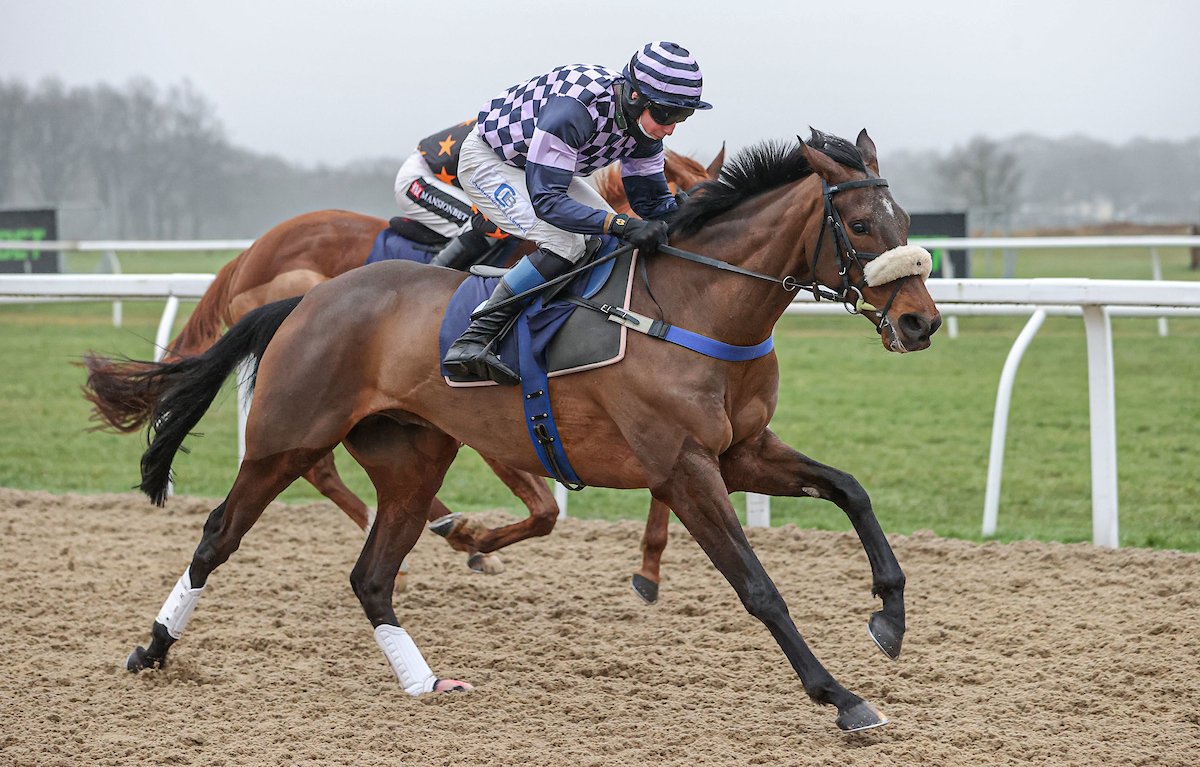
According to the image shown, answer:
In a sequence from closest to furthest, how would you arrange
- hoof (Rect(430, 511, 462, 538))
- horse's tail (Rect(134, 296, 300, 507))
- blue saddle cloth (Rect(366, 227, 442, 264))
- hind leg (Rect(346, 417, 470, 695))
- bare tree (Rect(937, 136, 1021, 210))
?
hind leg (Rect(346, 417, 470, 695)) → horse's tail (Rect(134, 296, 300, 507)) → hoof (Rect(430, 511, 462, 538)) → blue saddle cloth (Rect(366, 227, 442, 264)) → bare tree (Rect(937, 136, 1021, 210))

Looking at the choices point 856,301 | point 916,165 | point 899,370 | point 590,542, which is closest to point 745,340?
point 856,301

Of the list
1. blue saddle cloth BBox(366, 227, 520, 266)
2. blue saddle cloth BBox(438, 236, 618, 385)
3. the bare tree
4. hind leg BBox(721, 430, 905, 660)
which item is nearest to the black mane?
blue saddle cloth BBox(438, 236, 618, 385)

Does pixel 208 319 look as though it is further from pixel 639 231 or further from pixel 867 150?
pixel 867 150

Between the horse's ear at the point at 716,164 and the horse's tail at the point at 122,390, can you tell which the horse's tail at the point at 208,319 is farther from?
the horse's ear at the point at 716,164

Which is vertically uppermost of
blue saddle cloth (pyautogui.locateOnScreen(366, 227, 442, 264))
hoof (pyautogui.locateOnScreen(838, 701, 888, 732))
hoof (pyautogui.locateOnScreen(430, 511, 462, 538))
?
blue saddle cloth (pyautogui.locateOnScreen(366, 227, 442, 264))

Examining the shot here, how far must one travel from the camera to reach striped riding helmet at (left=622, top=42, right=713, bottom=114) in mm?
3279

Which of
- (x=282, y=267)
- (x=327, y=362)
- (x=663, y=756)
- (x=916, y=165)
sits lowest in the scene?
(x=663, y=756)

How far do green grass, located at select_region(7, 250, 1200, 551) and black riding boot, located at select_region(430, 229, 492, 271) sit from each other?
1.03 m

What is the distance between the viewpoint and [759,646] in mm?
3951

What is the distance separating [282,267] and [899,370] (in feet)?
22.3

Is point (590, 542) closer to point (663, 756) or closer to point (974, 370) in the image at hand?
point (663, 756)

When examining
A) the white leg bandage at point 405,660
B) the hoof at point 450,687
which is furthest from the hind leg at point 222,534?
the hoof at point 450,687

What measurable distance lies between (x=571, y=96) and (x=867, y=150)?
831mm

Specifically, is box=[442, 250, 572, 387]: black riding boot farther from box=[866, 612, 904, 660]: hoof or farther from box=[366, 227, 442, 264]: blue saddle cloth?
box=[366, 227, 442, 264]: blue saddle cloth
